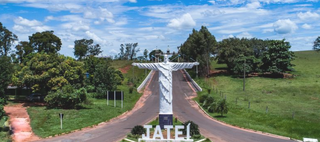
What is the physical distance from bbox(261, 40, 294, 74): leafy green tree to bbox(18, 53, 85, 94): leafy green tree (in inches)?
1950

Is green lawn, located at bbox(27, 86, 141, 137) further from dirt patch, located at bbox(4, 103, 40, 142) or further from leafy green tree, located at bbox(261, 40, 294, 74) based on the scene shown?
leafy green tree, located at bbox(261, 40, 294, 74)

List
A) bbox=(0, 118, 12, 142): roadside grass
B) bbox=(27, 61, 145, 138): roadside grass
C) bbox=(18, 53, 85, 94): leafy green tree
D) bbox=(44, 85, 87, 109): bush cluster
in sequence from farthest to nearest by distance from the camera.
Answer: bbox=(18, 53, 85, 94): leafy green tree
bbox=(44, 85, 87, 109): bush cluster
bbox=(27, 61, 145, 138): roadside grass
bbox=(0, 118, 12, 142): roadside grass

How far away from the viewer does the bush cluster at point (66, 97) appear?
39.7 meters

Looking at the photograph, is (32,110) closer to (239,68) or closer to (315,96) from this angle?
(315,96)

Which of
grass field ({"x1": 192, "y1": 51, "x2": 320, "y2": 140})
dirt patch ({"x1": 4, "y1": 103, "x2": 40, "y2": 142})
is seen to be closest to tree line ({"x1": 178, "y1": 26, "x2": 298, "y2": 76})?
grass field ({"x1": 192, "y1": 51, "x2": 320, "y2": 140})

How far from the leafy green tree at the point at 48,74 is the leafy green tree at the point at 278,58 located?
49.5 meters

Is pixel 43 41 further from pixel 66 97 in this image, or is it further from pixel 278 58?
pixel 278 58

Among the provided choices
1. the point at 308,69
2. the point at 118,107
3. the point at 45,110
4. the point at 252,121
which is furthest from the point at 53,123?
the point at 308,69

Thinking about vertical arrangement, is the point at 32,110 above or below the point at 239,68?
below

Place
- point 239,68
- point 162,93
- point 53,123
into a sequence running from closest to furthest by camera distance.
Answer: point 162,93, point 53,123, point 239,68

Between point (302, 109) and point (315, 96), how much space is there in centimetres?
1353

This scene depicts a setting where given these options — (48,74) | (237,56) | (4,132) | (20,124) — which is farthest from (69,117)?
(237,56)

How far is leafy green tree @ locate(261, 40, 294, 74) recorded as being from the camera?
74.9m

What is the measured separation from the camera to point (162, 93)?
27.3 m
